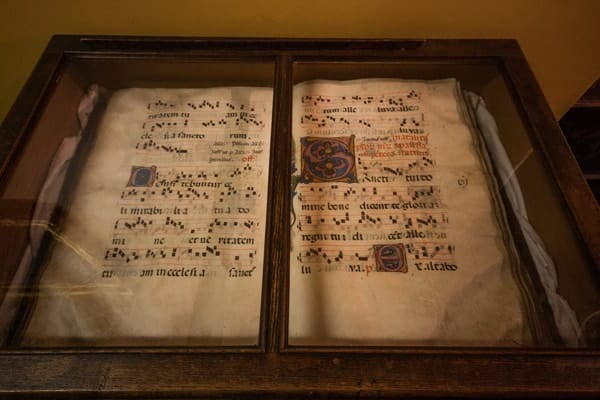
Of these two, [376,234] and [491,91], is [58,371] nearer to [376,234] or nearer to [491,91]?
[376,234]

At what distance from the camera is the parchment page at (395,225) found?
2.35 feet

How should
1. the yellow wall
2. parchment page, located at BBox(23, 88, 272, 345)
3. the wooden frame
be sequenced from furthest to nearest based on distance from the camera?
the yellow wall < parchment page, located at BBox(23, 88, 272, 345) < the wooden frame

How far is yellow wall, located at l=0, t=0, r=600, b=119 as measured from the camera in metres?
1.08

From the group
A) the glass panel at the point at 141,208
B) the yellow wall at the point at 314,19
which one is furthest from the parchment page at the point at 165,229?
the yellow wall at the point at 314,19

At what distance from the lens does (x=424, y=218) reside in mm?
852

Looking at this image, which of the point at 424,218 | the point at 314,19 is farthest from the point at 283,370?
the point at 314,19

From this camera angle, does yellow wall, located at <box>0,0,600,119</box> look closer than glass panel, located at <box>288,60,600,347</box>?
No

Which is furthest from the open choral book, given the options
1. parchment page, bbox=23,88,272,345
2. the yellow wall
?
the yellow wall

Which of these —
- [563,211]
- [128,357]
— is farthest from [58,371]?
[563,211]

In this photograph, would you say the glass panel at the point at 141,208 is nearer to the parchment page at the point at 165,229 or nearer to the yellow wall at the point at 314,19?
the parchment page at the point at 165,229

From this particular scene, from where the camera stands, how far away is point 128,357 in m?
0.58

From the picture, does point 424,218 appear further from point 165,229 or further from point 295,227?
point 165,229

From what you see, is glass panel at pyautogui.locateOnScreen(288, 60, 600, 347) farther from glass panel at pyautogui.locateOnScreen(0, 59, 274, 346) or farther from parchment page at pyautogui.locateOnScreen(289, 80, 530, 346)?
glass panel at pyautogui.locateOnScreen(0, 59, 274, 346)

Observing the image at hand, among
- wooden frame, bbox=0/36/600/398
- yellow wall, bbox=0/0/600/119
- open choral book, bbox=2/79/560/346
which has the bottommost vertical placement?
wooden frame, bbox=0/36/600/398
